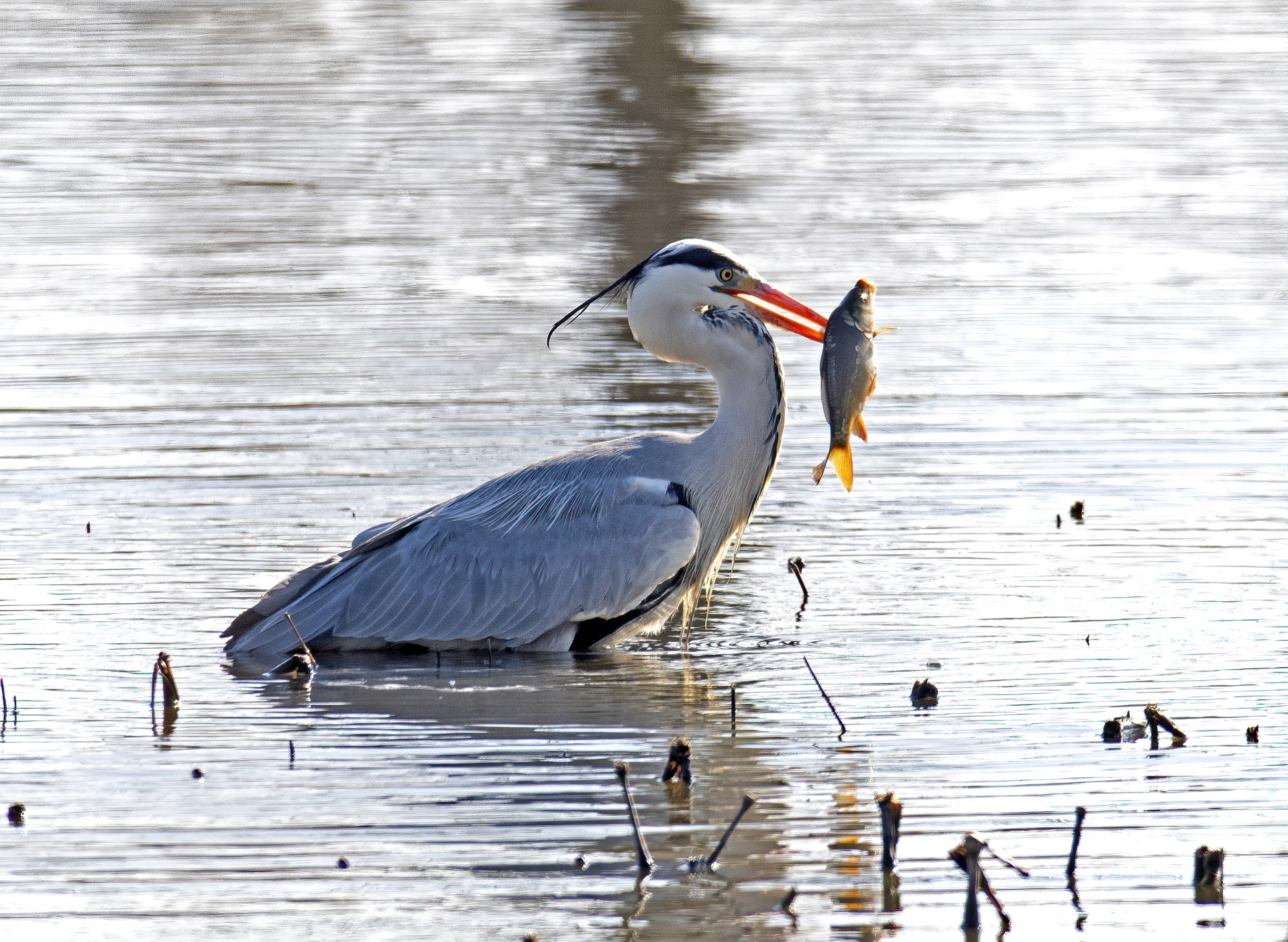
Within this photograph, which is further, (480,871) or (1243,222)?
(1243,222)

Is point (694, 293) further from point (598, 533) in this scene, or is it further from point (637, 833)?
point (637, 833)

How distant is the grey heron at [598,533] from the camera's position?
8.04 m

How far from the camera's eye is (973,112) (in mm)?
21766

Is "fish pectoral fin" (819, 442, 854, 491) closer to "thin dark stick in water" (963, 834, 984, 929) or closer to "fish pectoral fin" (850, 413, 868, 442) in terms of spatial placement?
"fish pectoral fin" (850, 413, 868, 442)

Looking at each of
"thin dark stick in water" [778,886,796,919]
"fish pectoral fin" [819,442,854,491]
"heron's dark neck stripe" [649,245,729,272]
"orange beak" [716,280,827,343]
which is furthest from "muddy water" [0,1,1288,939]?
"heron's dark neck stripe" [649,245,729,272]

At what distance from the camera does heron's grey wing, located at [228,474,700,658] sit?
8.00 meters

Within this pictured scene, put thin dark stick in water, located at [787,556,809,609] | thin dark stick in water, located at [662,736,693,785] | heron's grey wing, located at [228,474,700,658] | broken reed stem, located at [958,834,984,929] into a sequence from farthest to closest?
1. thin dark stick in water, located at [787,556,809,609]
2. heron's grey wing, located at [228,474,700,658]
3. thin dark stick in water, located at [662,736,693,785]
4. broken reed stem, located at [958,834,984,929]

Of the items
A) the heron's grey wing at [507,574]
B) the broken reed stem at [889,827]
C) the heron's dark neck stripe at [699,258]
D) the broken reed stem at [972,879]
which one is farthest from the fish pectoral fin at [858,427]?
the broken reed stem at [972,879]

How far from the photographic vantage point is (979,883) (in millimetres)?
4969

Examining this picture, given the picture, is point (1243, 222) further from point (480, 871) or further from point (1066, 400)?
point (480, 871)

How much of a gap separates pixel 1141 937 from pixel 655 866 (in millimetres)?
1374

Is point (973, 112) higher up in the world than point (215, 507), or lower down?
higher up

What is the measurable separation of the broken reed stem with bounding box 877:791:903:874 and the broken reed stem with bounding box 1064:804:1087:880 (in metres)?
0.48

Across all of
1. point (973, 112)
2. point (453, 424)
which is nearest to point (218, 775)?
point (453, 424)
